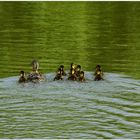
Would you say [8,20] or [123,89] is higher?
[8,20]

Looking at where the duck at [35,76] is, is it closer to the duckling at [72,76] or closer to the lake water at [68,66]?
the lake water at [68,66]

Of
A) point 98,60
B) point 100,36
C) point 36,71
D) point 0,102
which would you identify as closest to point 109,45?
point 100,36

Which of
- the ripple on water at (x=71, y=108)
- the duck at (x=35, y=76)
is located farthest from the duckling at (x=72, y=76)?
the duck at (x=35, y=76)

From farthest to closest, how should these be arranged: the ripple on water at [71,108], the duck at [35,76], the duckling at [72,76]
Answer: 1. the duckling at [72,76]
2. the duck at [35,76]
3. the ripple on water at [71,108]

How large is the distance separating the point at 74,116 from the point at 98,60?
808cm

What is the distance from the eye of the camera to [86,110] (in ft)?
51.3

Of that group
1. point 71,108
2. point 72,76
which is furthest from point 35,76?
point 71,108

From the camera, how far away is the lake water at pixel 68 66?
14500 millimetres

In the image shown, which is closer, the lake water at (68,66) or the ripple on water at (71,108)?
the ripple on water at (71,108)

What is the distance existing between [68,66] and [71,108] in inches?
244

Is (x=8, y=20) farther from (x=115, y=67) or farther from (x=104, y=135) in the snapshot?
(x=104, y=135)

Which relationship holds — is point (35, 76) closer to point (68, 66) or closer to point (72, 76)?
point (72, 76)

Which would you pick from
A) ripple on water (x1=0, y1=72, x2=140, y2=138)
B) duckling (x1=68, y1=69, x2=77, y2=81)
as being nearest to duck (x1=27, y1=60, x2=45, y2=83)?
ripple on water (x1=0, y1=72, x2=140, y2=138)

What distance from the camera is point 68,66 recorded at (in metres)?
21.9
